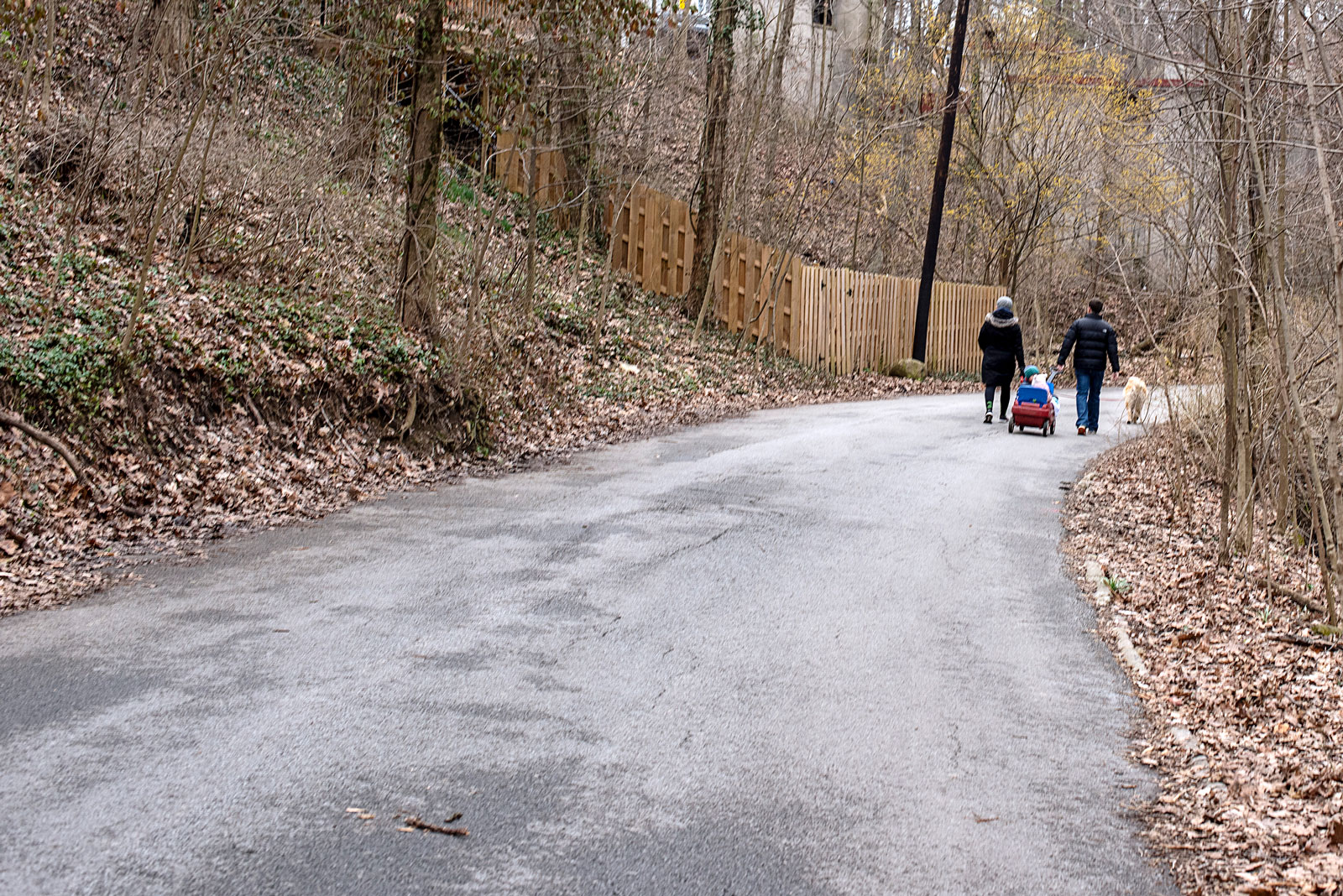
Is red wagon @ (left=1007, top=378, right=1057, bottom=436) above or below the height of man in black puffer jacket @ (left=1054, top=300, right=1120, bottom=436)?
below

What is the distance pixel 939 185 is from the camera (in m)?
27.3

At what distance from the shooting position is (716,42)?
2334 cm

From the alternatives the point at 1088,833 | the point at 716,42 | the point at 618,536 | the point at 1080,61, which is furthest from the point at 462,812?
the point at 1080,61

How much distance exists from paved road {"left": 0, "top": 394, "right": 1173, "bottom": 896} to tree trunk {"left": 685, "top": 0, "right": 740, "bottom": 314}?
15.4 m

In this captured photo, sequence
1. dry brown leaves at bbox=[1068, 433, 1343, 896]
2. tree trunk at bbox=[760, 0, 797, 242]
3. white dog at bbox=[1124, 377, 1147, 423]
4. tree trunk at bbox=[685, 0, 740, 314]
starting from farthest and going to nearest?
tree trunk at bbox=[760, 0, 797, 242]
tree trunk at bbox=[685, 0, 740, 314]
white dog at bbox=[1124, 377, 1147, 423]
dry brown leaves at bbox=[1068, 433, 1343, 896]

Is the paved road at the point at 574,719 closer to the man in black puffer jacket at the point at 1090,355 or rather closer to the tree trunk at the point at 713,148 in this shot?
the man in black puffer jacket at the point at 1090,355

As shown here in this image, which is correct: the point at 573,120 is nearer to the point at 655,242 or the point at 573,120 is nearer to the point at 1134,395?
the point at 655,242

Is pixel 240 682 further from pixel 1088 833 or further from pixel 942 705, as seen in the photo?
pixel 1088 833

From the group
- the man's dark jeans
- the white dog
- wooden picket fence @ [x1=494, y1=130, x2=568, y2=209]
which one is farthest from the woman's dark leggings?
wooden picket fence @ [x1=494, y1=130, x2=568, y2=209]

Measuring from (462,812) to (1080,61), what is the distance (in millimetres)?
28267

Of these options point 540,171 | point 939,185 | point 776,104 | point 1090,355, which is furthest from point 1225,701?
point 776,104

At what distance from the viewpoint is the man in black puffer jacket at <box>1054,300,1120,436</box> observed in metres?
18.4

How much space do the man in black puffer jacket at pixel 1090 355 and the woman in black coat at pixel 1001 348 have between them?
0.67 metres

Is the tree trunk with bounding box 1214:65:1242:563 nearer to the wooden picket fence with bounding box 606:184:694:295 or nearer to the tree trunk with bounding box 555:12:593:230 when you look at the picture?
the tree trunk with bounding box 555:12:593:230
